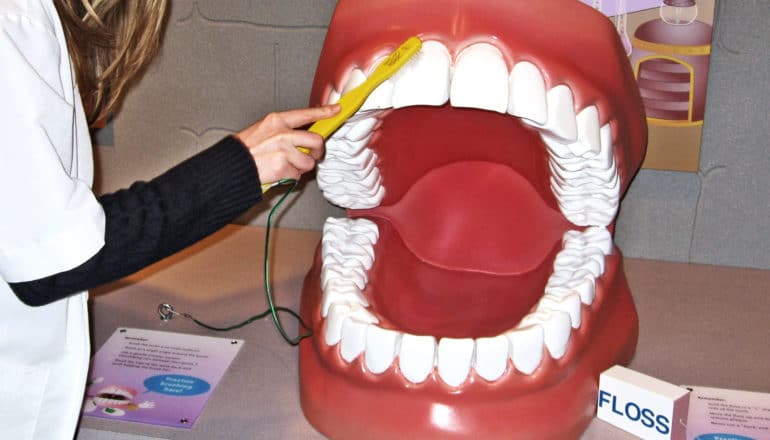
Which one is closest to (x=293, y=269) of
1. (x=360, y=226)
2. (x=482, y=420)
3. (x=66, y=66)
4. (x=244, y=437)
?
(x=360, y=226)

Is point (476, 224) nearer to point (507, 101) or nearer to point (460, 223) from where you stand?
point (460, 223)

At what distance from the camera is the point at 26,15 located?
2.80 feet

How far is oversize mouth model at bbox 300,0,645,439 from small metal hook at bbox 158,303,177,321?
246 mm

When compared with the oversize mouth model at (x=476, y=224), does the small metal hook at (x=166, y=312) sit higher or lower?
lower

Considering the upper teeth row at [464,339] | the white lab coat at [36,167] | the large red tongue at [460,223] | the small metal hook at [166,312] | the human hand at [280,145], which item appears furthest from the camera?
the small metal hook at [166,312]

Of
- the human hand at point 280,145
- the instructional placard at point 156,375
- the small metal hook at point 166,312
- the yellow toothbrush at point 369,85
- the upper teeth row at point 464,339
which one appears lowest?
the instructional placard at point 156,375

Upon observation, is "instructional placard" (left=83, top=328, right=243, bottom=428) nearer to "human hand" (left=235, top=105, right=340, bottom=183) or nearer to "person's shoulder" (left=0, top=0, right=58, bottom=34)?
"human hand" (left=235, top=105, right=340, bottom=183)

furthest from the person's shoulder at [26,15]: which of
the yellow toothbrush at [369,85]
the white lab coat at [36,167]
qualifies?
the yellow toothbrush at [369,85]

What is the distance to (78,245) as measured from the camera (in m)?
0.87

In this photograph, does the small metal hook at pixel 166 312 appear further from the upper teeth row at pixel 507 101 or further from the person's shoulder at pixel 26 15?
the person's shoulder at pixel 26 15

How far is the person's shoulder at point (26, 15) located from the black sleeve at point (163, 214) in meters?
0.18

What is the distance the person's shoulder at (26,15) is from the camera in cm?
83

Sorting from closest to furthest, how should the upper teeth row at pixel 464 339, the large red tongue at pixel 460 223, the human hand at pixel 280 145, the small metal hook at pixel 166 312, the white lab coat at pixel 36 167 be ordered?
the white lab coat at pixel 36 167
the human hand at pixel 280 145
the upper teeth row at pixel 464 339
the large red tongue at pixel 460 223
the small metal hook at pixel 166 312

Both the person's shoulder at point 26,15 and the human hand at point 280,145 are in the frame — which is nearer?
the person's shoulder at point 26,15
